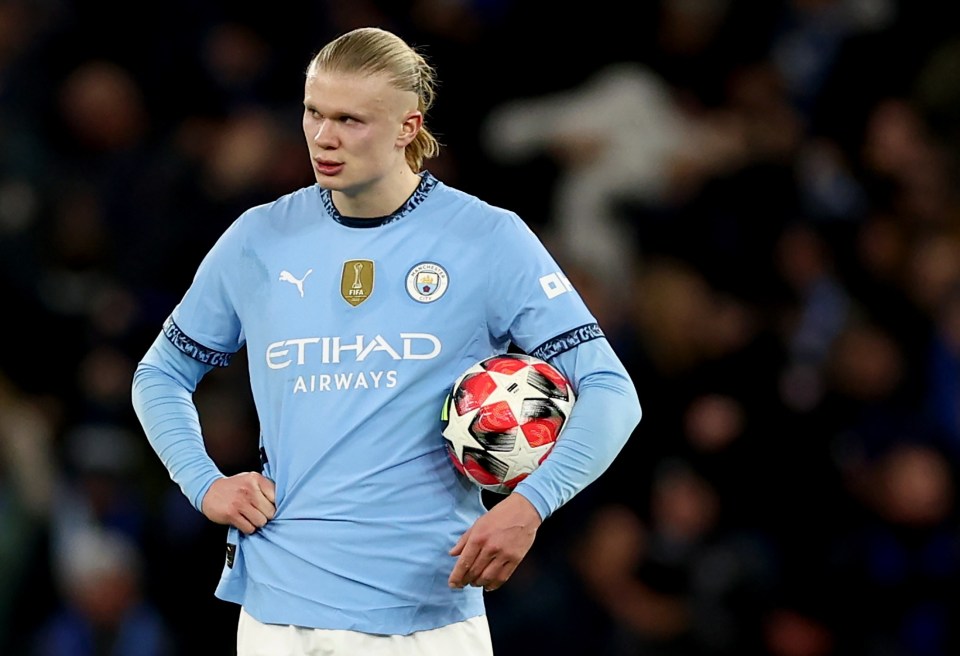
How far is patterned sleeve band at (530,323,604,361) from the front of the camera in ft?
12.8

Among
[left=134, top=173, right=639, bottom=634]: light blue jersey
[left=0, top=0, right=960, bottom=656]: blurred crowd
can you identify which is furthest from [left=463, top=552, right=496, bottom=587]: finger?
[left=0, top=0, right=960, bottom=656]: blurred crowd

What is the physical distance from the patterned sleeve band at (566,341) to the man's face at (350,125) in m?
0.57

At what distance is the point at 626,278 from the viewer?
8.52 metres

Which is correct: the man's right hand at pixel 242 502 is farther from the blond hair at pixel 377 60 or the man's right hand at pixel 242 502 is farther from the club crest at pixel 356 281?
the blond hair at pixel 377 60

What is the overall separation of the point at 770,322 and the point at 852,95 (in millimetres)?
1431

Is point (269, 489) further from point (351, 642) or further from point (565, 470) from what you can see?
point (565, 470)

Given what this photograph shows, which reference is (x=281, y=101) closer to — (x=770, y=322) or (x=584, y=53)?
(x=584, y=53)

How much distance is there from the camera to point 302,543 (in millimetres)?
3879

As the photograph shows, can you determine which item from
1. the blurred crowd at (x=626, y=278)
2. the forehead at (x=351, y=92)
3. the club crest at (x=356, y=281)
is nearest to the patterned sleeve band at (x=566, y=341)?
the club crest at (x=356, y=281)

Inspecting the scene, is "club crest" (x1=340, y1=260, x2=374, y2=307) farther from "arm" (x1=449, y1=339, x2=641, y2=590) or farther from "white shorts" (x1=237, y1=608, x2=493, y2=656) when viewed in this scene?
"white shorts" (x1=237, y1=608, x2=493, y2=656)

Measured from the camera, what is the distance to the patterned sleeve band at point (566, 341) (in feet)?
12.8

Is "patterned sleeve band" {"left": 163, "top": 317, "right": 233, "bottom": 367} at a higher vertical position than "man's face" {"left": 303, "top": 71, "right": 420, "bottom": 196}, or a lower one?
lower

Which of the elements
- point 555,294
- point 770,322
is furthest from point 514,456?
point 770,322

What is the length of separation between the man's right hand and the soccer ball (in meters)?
0.46
